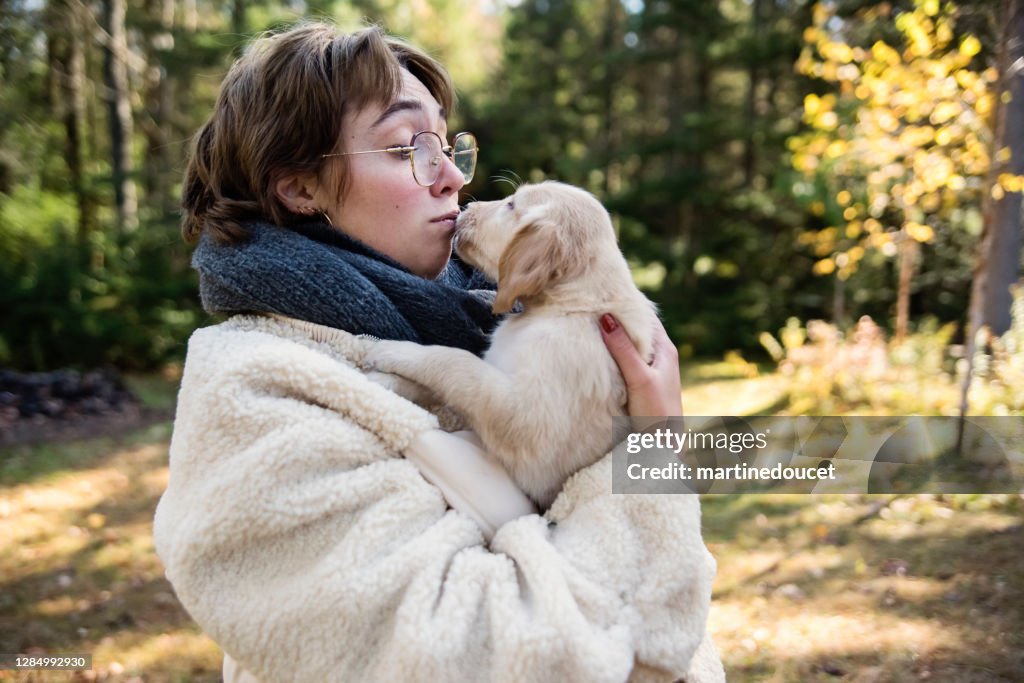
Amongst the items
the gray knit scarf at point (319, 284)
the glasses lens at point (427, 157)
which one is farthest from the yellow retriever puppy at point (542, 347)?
the glasses lens at point (427, 157)

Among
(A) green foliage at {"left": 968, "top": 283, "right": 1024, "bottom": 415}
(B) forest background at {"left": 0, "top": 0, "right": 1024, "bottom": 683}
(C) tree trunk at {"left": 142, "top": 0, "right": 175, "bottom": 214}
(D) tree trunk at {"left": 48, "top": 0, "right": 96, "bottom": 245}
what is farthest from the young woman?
(C) tree trunk at {"left": 142, "top": 0, "right": 175, "bottom": 214}

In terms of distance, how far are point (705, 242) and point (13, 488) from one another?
12.4m

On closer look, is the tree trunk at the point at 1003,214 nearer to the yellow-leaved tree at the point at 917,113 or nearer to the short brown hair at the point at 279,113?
the yellow-leaved tree at the point at 917,113

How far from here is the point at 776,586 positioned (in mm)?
5297

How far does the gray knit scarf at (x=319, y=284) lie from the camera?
1728mm

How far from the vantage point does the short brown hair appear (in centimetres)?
188

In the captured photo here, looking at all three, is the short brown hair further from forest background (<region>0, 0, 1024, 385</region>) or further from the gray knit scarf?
forest background (<region>0, 0, 1024, 385</region>)

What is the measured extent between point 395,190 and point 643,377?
32.9 inches

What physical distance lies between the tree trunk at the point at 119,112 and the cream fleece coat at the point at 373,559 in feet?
43.2

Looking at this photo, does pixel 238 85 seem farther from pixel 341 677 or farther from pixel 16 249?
pixel 16 249

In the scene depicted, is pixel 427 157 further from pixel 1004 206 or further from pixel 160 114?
pixel 160 114

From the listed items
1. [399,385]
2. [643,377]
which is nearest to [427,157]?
[399,385]

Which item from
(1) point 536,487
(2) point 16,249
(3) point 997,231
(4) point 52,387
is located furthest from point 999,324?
(2) point 16,249

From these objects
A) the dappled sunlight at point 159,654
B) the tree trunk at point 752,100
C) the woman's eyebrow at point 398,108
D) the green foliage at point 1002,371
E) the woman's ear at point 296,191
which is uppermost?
the tree trunk at point 752,100
